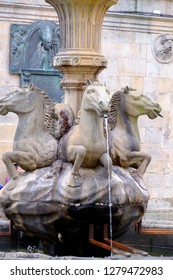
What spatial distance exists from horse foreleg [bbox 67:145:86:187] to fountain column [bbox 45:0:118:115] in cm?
59

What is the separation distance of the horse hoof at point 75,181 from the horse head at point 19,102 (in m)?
0.79

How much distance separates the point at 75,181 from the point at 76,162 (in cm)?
17

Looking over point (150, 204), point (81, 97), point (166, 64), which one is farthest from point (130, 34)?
point (81, 97)

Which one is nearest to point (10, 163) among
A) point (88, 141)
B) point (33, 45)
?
point (88, 141)

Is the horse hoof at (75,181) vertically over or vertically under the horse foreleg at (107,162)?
under

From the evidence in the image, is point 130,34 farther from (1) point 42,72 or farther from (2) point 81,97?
(2) point 81,97

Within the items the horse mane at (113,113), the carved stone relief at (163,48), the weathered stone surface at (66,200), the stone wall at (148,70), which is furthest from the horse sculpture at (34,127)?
the carved stone relief at (163,48)

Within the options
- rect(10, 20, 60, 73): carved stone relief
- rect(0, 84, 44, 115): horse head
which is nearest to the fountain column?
rect(0, 84, 44, 115): horse head

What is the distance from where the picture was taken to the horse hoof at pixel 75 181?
1325 centimetres

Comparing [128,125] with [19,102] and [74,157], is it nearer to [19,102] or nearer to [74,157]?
[74,157]

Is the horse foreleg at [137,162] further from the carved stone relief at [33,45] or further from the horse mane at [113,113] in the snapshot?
the carved stone relief at [33,45]

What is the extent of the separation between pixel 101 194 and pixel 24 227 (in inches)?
33.0
